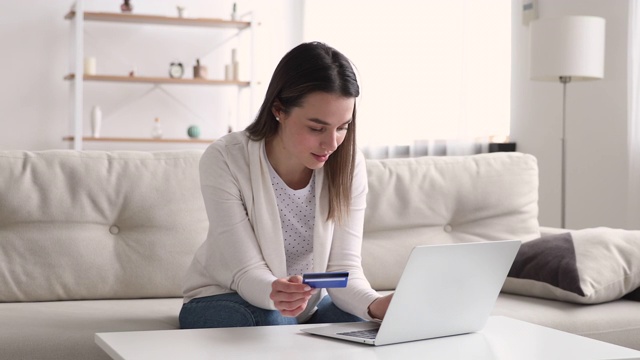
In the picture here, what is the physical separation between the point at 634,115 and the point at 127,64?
316 centimetres

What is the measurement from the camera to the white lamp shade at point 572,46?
3.78m

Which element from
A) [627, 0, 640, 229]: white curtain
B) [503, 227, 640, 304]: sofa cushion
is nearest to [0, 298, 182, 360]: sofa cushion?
[503, 227, 640, 304]: sofa cushion

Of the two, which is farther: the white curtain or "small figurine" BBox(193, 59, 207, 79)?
"small figurine" BBox(193, 59, 207, 79)

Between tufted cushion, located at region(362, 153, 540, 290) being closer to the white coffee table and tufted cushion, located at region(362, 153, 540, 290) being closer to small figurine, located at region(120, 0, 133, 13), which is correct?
the white coffee table

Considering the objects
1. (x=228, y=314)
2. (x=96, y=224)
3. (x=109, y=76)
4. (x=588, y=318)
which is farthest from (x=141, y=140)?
(x=228, y=314)

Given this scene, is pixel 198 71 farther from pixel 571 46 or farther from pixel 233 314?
pixel 233 314

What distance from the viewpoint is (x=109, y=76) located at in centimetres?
527

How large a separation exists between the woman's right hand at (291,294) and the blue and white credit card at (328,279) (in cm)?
5

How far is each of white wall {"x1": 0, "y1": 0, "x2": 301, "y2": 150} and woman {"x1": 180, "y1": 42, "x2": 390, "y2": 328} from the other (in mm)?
3778

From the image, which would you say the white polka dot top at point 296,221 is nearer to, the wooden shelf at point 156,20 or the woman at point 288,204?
the woman at point 288,204

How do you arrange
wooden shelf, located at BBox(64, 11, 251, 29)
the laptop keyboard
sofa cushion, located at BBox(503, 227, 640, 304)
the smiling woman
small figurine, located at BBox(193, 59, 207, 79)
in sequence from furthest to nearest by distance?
1. small figurine, located at BBox(193, 59, 207, 79)
2. wooden shelf, located at BBox(64, 11, 251, 29)
3. the smiling woman
4. sofa cushion, located at BBox(503, 227, 640, 304)
5. the laptop keyboard

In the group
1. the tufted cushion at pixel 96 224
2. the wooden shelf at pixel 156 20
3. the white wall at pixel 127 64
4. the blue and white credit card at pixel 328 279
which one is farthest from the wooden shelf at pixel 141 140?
the blue and white credit card at pixel 328 279

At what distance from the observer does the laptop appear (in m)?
1.36

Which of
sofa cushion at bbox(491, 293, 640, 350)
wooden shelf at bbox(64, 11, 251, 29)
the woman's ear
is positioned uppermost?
wooden shelf at bbox(64, 11, 251, 29)
